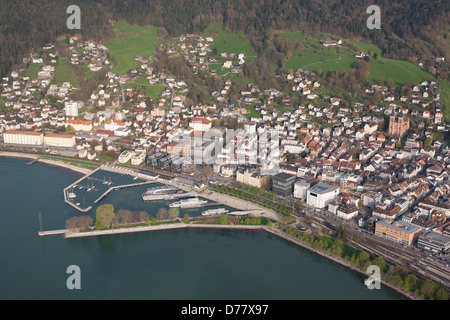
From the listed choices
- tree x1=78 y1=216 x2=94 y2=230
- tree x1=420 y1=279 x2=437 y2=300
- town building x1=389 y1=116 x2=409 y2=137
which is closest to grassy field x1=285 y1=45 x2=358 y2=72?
town building x1=389 y1=116 x2=409 y2=137

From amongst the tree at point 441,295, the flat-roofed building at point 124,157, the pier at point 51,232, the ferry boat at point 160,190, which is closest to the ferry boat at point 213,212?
the ferry boat at point 160,190

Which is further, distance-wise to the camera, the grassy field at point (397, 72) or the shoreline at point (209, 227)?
the grassy field at point (397, 72)

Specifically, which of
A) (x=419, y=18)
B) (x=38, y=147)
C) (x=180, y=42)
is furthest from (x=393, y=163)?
(x=180, y=42)

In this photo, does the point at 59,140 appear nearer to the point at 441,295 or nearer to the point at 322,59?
the point at 322,59

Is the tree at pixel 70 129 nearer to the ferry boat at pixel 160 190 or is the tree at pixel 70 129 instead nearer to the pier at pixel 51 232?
the ferry boat at pixel 160 190

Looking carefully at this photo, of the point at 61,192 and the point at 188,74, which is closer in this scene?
the point at 61,192

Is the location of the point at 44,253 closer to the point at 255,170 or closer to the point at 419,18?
the point at 255,170
